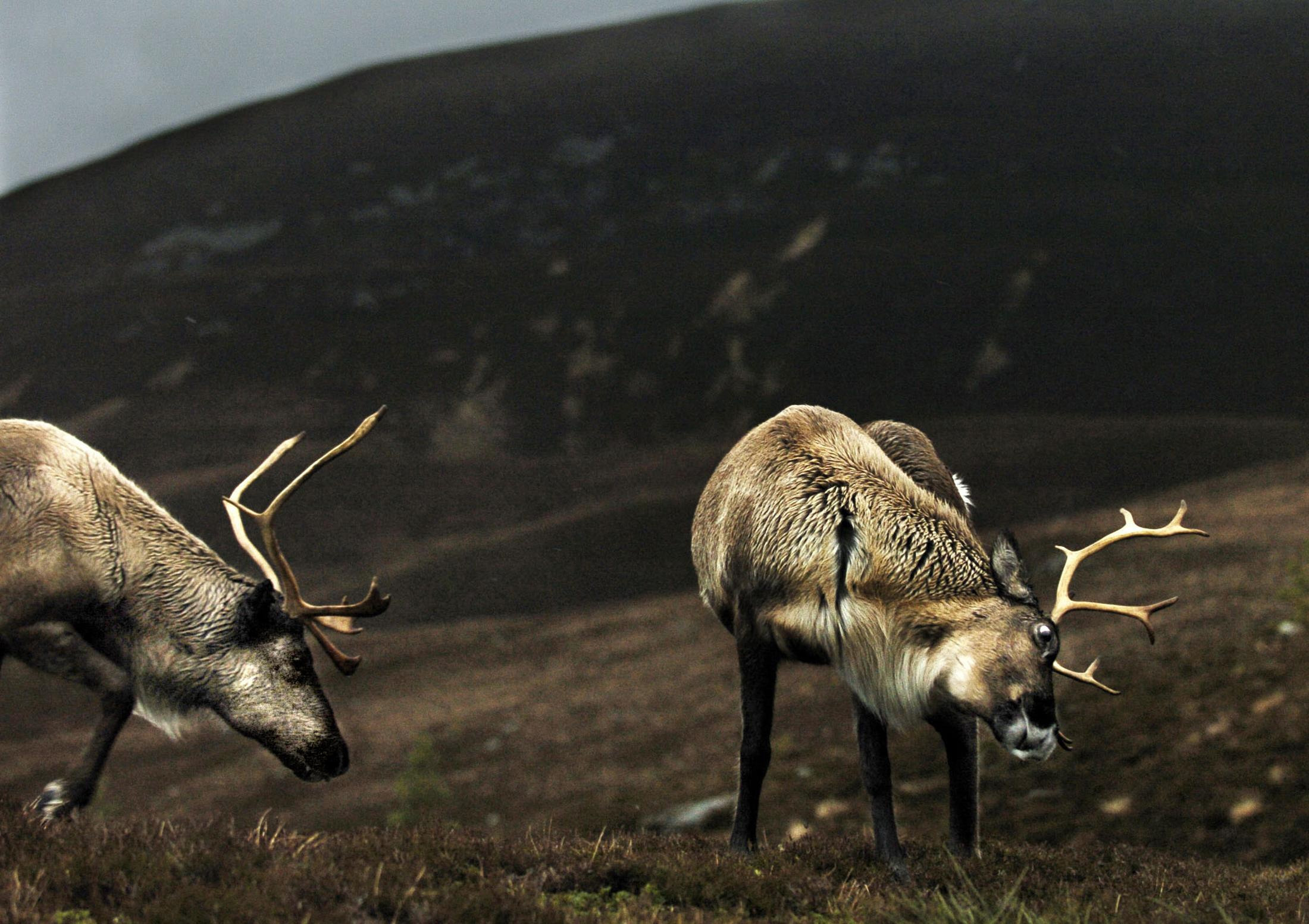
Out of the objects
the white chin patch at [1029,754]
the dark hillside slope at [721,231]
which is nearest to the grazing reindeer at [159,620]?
the white chin patch at [1029,754]

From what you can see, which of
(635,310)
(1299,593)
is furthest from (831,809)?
(635,310)

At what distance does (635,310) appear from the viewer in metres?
68.2

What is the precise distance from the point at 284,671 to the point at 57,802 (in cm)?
151

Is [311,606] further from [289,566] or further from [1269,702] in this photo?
[1269,702]

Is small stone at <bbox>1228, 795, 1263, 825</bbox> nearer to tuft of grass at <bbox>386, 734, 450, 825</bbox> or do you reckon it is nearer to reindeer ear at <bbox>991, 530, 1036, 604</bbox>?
reindeer ear at <bbox>991, 530, 1036, 604</bbox>

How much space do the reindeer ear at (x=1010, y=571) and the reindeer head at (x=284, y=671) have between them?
12.5 ft

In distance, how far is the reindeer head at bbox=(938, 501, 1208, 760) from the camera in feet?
23.1

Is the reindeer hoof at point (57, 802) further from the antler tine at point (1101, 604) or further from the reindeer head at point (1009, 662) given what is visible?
the antler tine at point (1101, 604)

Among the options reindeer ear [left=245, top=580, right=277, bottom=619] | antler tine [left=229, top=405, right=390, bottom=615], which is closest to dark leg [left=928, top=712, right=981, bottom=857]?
antler tine [left=229, top=405, right=390, bottom=615]

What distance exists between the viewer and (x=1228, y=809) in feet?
58.1

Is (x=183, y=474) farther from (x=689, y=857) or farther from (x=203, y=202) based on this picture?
(x=689, y=857)

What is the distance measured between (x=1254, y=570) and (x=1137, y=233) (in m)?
37.6

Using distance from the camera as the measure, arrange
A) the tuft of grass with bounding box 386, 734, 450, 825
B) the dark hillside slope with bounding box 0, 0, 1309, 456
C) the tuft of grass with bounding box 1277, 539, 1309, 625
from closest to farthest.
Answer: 1. the tuft of grass with bounding box 1277, 539, 1309, 625
2. the tuft of grass with bounding box 386, 734, 450, 825
3. the dark hillside slope with bounding box 0, 0, 1309, 456

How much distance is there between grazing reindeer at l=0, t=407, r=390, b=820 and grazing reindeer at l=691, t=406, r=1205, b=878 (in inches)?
101
